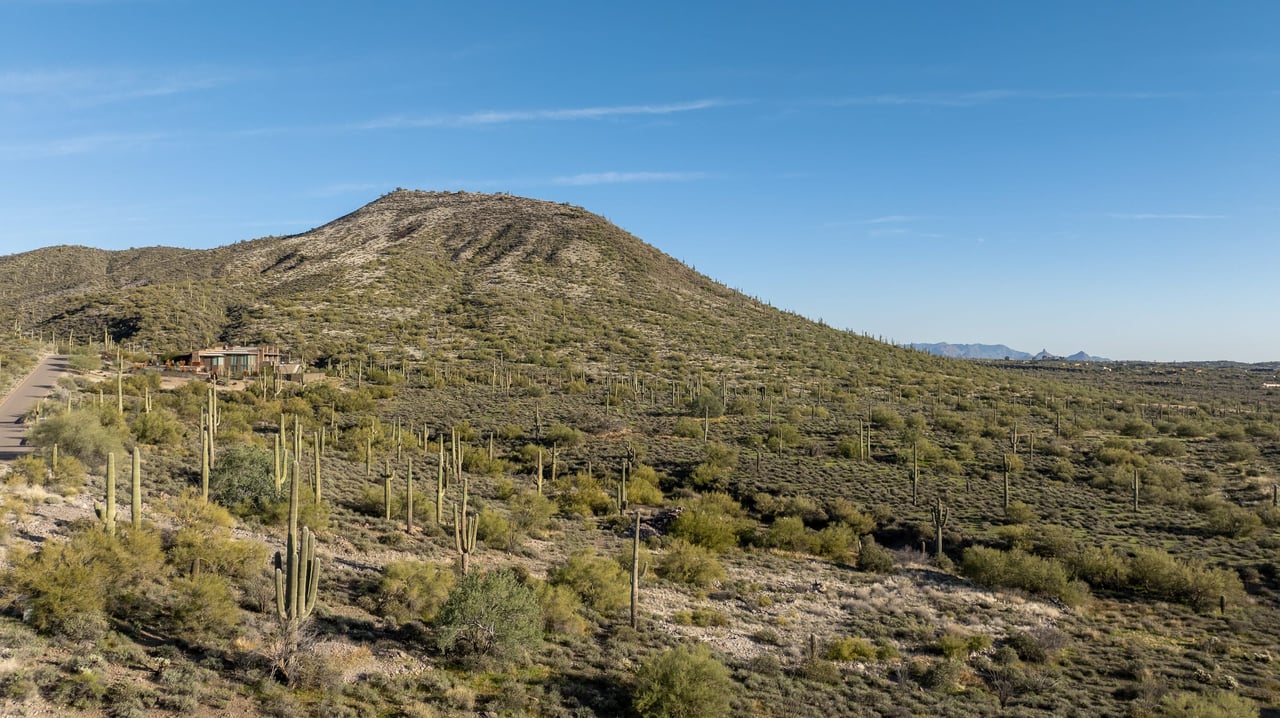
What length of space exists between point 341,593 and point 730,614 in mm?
10545

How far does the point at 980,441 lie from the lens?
4378cm

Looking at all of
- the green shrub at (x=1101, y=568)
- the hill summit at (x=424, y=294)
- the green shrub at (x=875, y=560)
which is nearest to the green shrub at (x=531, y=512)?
the green shrub at (x=875, y=560)

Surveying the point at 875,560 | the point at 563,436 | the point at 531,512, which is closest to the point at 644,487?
the point at 531,512

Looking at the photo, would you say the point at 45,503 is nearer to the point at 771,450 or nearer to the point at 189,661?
the point at 189,661

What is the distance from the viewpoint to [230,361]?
50.7 metres

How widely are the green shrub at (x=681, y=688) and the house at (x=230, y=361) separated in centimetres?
4400

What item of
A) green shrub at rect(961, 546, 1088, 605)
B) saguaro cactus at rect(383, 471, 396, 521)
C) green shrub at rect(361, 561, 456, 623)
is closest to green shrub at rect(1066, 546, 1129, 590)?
green shrub at rect(961, 546, 1088, 605)

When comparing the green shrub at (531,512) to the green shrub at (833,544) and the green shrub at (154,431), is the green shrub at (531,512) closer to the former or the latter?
the green shrub at (833,544)

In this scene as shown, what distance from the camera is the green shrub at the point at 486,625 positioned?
1408 cm

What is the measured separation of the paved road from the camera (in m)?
23.1

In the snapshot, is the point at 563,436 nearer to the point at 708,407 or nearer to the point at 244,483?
the point at 708,407

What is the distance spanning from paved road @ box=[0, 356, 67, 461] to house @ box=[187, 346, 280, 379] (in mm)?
7729

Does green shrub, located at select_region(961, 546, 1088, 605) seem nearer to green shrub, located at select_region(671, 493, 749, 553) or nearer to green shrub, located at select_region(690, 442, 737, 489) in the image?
green shrub, located at select_region(671, 493, 749, 553)

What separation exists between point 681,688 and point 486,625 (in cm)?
437
